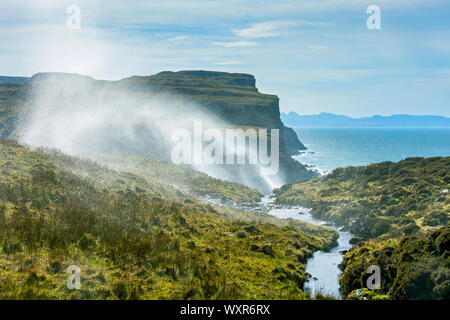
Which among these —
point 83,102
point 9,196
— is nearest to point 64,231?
point 9,196

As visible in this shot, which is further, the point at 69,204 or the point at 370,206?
the point at 370,206

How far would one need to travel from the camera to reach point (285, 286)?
16391mm

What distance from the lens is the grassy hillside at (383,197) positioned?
100 ft

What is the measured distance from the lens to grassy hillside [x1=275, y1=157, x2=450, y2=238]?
30578 mm

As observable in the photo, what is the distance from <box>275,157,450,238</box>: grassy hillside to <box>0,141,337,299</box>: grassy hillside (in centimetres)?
848

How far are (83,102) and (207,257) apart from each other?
138 metres

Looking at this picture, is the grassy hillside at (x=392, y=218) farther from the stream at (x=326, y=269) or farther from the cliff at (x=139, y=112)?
the cliff at (x=139, y=112)

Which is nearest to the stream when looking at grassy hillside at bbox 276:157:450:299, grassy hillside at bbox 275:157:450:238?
grassy hillside at bbox 276:157:450:299

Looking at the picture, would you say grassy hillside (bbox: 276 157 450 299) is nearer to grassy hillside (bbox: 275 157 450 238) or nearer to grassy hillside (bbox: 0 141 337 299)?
grassy hillside (bbox: 275 157 450 238)

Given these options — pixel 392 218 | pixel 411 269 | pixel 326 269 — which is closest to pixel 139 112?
pixel 392 218

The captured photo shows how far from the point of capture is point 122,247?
1516cm
